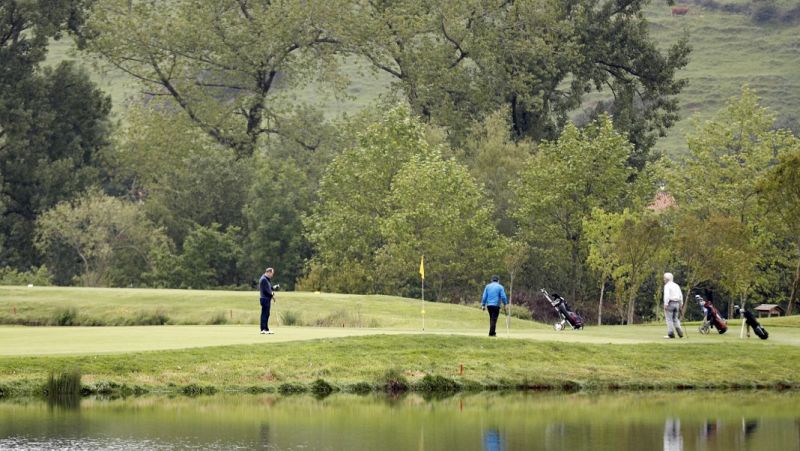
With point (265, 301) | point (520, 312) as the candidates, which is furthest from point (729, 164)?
point (265, 301)

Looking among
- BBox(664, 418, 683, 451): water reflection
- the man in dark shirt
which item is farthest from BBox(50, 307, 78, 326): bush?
BBox(664, 418, 683, 451): water reflection

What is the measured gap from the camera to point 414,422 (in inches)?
1160

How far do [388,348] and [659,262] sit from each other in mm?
31978

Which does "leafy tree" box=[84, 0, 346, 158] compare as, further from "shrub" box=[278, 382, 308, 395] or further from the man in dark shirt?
"shrub" box=[278, 382, 308, 395]

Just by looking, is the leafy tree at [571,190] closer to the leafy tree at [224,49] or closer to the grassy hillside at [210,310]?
the leafy tree at [224,49]

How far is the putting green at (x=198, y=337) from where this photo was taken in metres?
36.7

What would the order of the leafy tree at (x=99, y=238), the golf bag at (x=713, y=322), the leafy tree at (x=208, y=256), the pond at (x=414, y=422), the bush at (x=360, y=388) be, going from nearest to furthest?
the pond at (x=414, y=422) < the bush at (x=360, y=388) < the golf bag at (x=713, y=322) < the leafy tree at (x=99, y=238) < the leafy tree at (x=208, y=256)

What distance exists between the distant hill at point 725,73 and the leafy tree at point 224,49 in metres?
60.8

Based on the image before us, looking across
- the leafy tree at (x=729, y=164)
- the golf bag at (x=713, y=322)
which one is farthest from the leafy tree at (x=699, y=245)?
the golf bag at (x=713, y=322)

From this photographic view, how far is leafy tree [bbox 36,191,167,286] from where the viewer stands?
83.7 m

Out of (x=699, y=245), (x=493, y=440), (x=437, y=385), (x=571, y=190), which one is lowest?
(x=493, y=440)

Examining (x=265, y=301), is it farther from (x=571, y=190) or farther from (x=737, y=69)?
(x=737, y=69)

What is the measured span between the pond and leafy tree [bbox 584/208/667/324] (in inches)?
1147

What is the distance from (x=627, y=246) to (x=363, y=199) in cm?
1797
